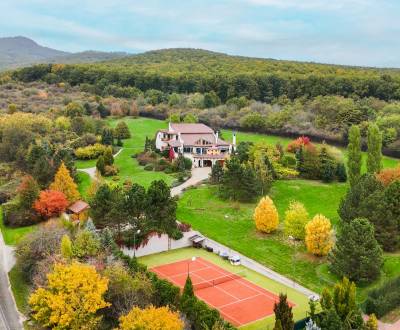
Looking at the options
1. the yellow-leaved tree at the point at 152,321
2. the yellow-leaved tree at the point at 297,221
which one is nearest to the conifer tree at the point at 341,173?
the yellow-leaved tree at the point at 297,221

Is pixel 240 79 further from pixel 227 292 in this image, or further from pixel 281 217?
pixel 227 292

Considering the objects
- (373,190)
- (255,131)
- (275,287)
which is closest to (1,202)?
(275,287)

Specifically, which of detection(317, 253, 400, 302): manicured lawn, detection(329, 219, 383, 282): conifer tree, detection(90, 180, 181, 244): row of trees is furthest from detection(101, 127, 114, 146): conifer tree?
detection(329, 219, 383, 282): conifer tree

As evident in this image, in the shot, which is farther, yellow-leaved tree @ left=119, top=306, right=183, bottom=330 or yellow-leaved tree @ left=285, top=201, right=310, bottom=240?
yellow-leaved tree @ left=285, top=201, right=310, bottom=240

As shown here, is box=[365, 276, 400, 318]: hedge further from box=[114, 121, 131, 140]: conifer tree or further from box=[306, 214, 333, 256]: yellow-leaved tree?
box=[114, 121, 131, 140]: conifer tree

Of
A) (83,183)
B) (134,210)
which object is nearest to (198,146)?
(83,183)

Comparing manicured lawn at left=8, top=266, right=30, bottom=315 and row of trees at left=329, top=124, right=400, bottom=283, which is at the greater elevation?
row of trees at left=329, top=124, right=400, bottom=283

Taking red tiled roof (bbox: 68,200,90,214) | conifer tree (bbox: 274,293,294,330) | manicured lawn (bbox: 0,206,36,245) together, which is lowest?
manicured lawn (bbox: 0,206,36,245)
